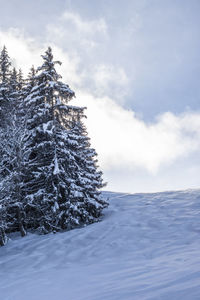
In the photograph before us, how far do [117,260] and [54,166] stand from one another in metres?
7.82

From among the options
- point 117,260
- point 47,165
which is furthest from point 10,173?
point 117,260

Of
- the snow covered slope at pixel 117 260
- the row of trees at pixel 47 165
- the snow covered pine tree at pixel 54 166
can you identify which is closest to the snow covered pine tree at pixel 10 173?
the row of trees at pixel 47 165

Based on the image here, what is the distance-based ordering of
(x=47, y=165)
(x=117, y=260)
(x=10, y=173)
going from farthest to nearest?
(x=47, y=165) → (x=10, y=173) → (x=117, y=260)

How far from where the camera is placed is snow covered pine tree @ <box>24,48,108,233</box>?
545 inches

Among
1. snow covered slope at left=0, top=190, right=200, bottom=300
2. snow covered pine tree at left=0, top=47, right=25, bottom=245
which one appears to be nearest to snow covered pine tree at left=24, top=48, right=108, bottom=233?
snow covered pine tree at left=0, top=47, right=25, bottom=245

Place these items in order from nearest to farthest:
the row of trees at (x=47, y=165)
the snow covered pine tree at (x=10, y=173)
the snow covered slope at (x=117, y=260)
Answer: the snow covered slope at (x=117, y=260) → the snow covered pine tree at (x=10, y=173) → the row of trees at (x=47, y=165)

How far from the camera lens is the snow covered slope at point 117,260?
4.66m

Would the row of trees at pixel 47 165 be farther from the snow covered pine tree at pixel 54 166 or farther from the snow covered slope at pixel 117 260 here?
the snow covered slope at pixel 117 260

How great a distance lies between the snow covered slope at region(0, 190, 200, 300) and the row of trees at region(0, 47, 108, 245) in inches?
64.9

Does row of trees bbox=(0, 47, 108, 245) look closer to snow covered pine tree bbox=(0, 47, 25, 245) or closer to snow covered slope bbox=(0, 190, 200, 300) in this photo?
snow covered pine tree bbox=(0, 47, 25, 245)

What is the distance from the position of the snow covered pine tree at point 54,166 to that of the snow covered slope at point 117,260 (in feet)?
5.22

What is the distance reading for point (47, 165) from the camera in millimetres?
15719

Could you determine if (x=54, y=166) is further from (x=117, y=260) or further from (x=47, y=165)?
(x=117, y=260)

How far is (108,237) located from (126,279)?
562cm
